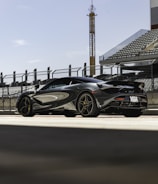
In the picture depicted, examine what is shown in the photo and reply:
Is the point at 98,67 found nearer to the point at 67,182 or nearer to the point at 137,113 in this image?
the point at 137,113

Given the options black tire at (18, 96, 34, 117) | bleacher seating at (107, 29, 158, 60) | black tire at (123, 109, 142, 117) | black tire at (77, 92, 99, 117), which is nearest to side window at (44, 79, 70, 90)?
black tire at (18, 96, 34, 117)

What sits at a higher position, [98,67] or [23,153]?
[98,67]

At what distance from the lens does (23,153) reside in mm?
4984

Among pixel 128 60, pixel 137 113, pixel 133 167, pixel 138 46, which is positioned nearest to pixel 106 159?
pixel 133 167

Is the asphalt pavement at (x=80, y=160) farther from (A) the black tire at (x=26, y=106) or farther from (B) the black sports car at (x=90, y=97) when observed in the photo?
(A) the black tire at (x=26, y=106)

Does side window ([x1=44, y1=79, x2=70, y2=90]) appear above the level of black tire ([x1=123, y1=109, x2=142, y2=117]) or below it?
above

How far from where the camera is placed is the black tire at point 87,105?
1177 cm

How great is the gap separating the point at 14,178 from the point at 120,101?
8.04 meters

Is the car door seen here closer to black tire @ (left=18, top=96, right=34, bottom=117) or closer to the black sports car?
the black sports car

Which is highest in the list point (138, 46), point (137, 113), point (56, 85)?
point (138, 46)

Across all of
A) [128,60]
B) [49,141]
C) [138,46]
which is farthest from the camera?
[138,46]

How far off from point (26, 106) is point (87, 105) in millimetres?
3070

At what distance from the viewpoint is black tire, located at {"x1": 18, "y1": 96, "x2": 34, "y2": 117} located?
14023mm

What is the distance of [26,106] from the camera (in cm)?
1420
